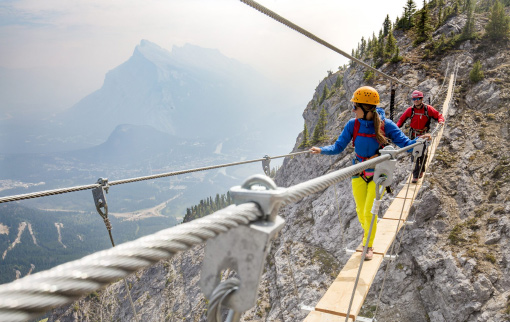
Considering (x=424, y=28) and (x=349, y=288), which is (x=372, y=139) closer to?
(x=349, y=288)

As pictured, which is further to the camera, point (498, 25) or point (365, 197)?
point (498, 25)

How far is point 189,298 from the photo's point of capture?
1919 inches

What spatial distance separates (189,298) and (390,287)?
44.2 meters

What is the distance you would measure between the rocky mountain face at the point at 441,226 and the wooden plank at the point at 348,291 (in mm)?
355

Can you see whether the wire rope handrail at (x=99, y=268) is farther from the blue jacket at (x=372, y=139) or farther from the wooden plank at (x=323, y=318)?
the blue jacket at (x=372, y=139)

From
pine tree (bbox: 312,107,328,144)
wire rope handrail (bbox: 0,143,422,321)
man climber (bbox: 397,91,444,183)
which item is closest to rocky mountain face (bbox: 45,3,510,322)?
man climber (bbox: 397,91,444,183)

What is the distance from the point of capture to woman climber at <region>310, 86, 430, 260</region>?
5156mm

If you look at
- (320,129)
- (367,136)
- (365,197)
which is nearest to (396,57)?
(320,129)

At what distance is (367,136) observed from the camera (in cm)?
533

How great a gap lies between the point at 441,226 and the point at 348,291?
9.48m

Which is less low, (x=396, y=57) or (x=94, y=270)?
(x=396, y=57)

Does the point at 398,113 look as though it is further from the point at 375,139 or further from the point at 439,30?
the point at 375,139

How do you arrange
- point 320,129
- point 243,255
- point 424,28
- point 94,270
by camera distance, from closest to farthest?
1. point 94,270
2. point 243,255
3. point 424,28
4. point 320,129

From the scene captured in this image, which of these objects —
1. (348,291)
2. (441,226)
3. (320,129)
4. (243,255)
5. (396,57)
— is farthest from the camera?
(320,129)
